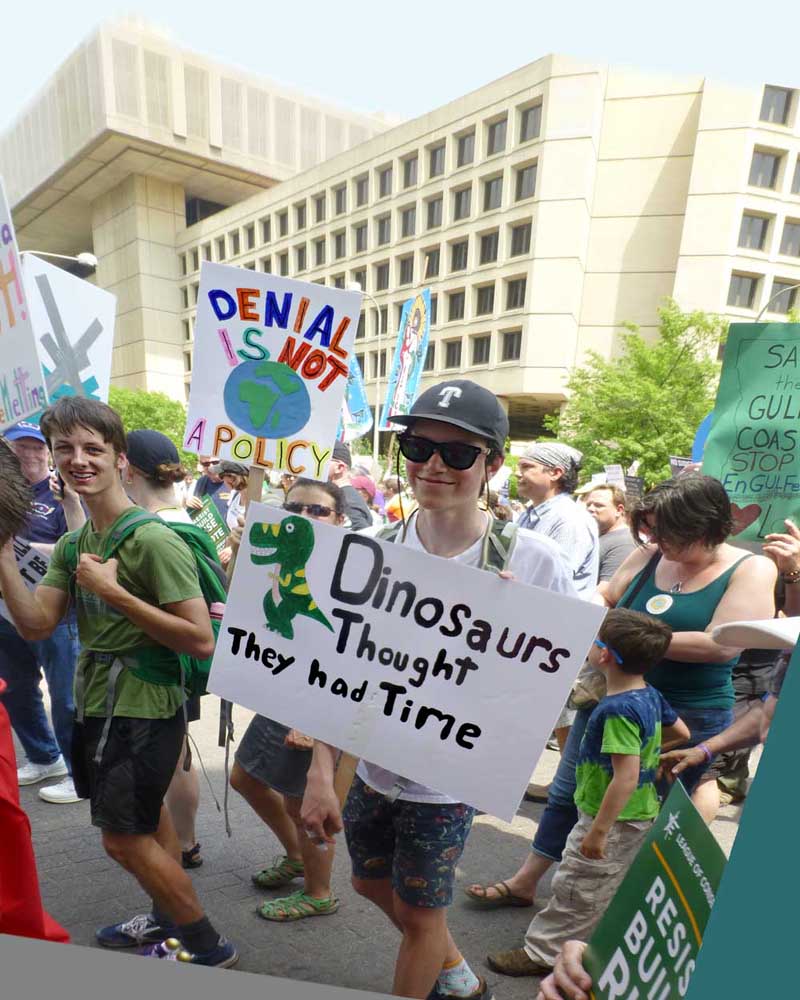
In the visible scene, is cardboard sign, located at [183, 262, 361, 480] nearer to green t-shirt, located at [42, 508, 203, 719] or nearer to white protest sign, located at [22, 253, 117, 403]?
green t-shirt, located at [42, 508, 203, 719]

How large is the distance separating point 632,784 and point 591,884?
403 mm

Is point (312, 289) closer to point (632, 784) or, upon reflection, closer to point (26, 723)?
point (632, 784)

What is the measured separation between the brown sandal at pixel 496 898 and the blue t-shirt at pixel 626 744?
2.48ft

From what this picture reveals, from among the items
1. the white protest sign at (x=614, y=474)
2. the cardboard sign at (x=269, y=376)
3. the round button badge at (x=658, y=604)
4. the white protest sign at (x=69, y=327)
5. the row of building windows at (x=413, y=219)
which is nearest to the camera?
the round button badge at (x=658, y=604)

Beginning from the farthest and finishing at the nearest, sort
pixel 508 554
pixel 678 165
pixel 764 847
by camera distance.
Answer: pixel 678 165 < pixel 508 554 < pixel 764 847

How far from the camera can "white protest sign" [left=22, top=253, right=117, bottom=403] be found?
3.75 m

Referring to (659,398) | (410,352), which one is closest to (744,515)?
(410,352)

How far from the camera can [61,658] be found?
3.37 meters

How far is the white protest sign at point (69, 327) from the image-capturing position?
3.75 m

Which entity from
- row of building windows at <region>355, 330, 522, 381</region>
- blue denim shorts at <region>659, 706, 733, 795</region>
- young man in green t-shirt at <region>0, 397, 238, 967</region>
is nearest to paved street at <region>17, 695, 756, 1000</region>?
young man in green t-shirt at <region>0, 397, 238, 967</region>

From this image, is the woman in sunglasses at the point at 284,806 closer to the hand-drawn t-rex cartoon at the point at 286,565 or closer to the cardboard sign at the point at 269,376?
the cardboard sign at the point at 269,376

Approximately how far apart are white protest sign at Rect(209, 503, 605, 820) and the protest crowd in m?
0.06

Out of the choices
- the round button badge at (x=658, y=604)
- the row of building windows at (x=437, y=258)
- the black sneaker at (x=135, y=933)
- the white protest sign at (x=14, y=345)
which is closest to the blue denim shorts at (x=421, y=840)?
the round button badge at (x=658, y=604)

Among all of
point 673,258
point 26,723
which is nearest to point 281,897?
point 26,723
